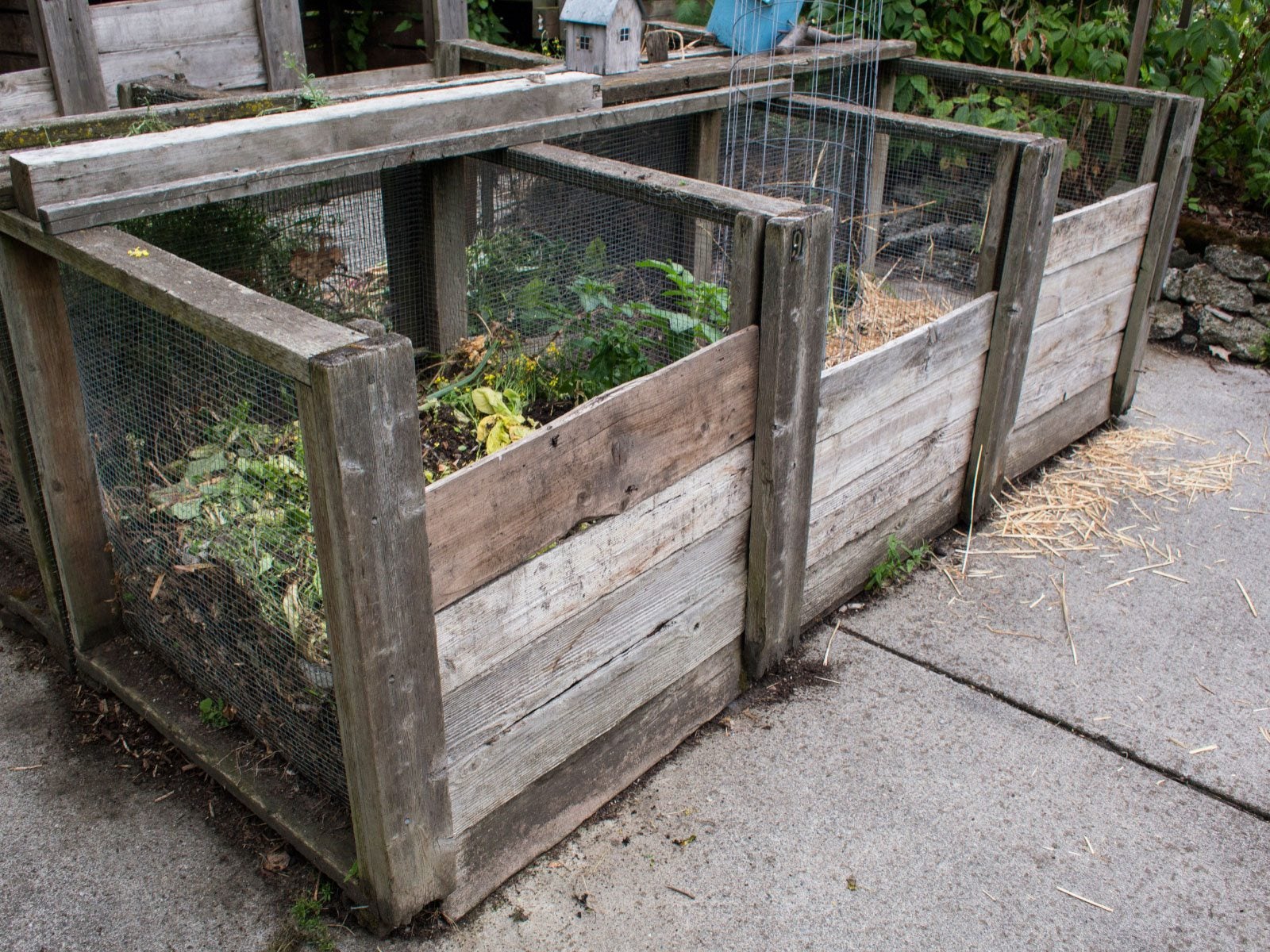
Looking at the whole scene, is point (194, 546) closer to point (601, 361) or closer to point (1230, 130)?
point (601, 361)

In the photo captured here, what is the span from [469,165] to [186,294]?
1.56 meters

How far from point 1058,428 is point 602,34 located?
2.22 m

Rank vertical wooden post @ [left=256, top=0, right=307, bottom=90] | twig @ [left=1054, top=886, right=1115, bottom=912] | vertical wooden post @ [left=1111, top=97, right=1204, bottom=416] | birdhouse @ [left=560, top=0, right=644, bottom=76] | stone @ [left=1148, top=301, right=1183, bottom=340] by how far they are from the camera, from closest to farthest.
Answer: twig @ [left=1054, top=886, right=1115, bottom=912], birdhouse @ [left=560, top=0, right=644, bottom=76], vertical wooden post @ [left=1111, top=97, right=1204, bottom=416], vertical wooden post @ [left=256, top=0, right=307, bottom=90], stone @ [left=1148, top=301, right=1183, bottom=340]

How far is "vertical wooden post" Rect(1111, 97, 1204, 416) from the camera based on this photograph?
421cm

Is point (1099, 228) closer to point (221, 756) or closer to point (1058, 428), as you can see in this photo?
point (1058, 428)

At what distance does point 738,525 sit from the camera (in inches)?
115

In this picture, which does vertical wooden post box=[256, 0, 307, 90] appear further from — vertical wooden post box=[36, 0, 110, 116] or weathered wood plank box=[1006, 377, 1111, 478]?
weathered wood plank box=[1006, 377, 1111, 478]

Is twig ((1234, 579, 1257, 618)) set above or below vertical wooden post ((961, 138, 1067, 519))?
below

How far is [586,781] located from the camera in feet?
8.80

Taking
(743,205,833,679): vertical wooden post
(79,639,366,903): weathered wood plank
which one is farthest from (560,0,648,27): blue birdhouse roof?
(79,639,366,903): weathered wood plank

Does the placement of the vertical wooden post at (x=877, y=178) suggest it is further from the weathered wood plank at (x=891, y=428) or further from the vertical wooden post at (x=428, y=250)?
the vertical wooden post at (x=428, y=250)

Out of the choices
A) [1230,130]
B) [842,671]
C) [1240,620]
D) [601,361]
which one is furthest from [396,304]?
[1230,130]

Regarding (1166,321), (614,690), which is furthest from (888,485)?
(1166,321)

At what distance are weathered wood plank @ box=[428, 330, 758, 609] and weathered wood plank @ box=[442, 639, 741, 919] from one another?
1.91ft
